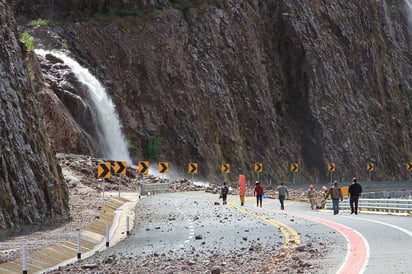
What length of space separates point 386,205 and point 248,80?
173 feet

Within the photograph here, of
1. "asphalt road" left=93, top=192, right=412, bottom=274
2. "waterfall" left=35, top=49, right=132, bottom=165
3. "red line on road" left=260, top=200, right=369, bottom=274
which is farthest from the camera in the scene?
"waterfall" left=35, top=49, right=132, bottom=165

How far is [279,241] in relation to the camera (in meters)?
18.6

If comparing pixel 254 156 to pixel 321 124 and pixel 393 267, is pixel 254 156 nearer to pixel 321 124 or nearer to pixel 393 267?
pixel 321 124

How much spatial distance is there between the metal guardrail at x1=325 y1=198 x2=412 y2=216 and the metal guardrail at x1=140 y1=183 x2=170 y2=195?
619 inches

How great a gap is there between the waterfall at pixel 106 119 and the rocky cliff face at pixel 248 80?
1.22 meters

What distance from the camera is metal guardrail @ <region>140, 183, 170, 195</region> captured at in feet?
168

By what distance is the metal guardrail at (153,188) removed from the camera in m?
51.3

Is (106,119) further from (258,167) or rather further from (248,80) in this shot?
(248,80)

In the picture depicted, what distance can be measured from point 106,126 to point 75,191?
2177cm

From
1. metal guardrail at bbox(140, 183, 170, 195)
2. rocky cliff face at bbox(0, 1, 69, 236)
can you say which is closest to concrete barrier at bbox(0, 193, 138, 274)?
rocky cliff face at bbox(0, 1, 69, 236)

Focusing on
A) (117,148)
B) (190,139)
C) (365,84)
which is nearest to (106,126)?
(117,148)

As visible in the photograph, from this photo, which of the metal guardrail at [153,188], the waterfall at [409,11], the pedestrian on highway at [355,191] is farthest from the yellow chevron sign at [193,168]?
the waterfall at [409,11]

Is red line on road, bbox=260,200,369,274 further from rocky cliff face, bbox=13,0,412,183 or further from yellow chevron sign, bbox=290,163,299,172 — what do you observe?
yellow chevron sign, bbox=290,163,299,172

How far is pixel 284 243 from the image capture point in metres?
18.0
